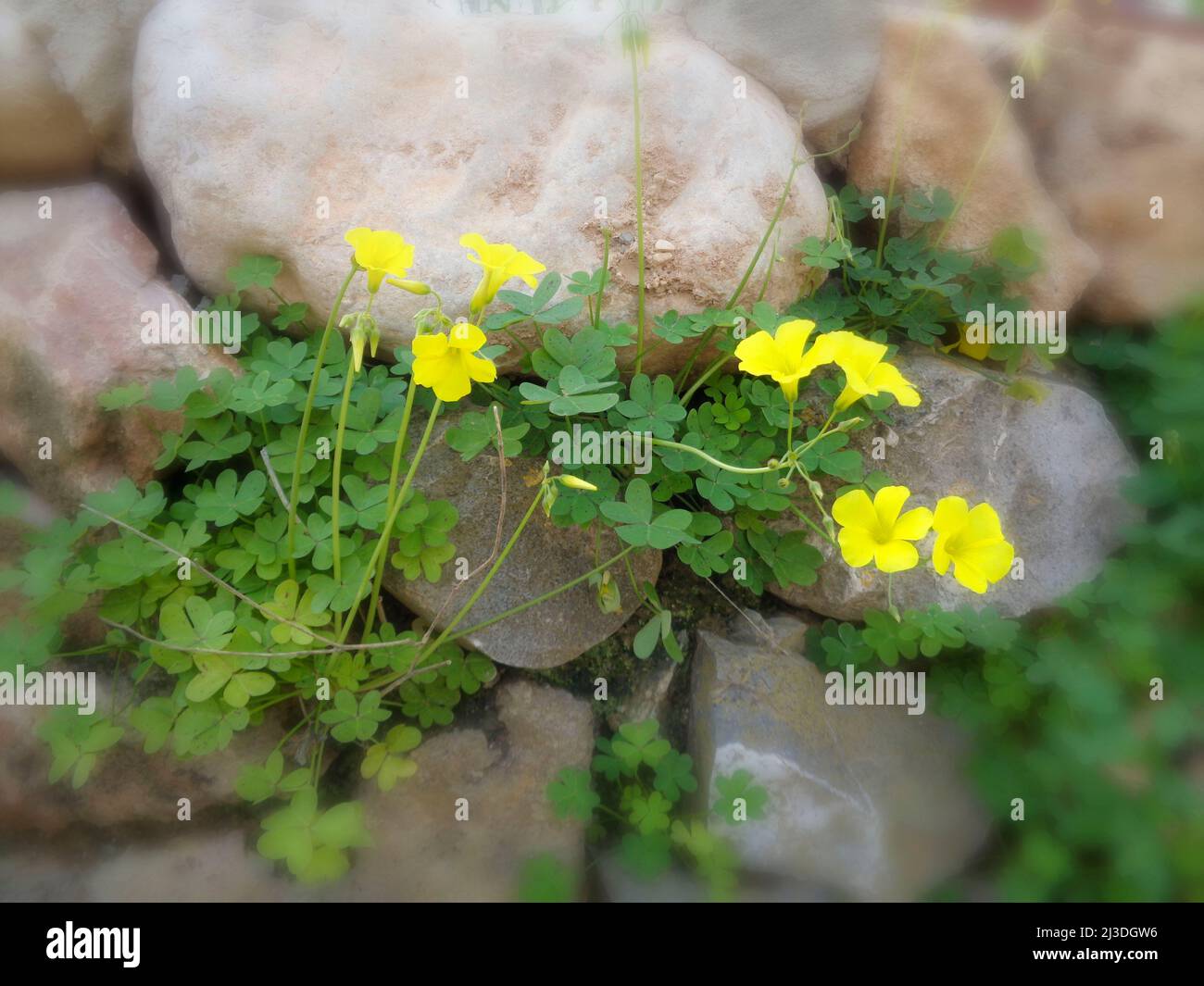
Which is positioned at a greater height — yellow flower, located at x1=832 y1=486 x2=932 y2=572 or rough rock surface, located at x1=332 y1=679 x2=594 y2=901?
yellow flower, located at x1=832 y1=486 x2=932 y2=572

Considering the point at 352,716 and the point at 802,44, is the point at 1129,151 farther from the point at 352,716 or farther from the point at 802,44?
the point at 352,716

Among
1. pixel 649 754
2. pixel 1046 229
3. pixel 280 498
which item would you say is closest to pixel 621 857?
pixel 649 754

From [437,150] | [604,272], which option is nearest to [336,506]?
[604,272]

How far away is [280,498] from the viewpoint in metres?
1.85

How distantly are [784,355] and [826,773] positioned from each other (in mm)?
1050

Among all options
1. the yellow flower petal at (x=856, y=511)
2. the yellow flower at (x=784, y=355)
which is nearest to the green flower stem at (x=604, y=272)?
the yellow flower at (x=784, y=355)

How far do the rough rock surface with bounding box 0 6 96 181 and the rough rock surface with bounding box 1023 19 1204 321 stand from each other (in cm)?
290

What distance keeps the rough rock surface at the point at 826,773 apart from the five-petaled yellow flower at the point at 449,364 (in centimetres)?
100

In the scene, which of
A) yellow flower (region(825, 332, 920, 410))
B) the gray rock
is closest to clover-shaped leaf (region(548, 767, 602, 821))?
the gray rock

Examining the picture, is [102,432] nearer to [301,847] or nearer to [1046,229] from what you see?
[301,847]

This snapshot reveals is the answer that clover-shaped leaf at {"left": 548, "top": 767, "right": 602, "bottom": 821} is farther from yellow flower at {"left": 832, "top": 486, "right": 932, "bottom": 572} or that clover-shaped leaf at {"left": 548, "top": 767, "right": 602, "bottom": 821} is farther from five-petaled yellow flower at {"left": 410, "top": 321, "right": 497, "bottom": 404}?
five-petaled yellow flower at {"left": 410, "top": 321, "right": 497, "bottom": 404}

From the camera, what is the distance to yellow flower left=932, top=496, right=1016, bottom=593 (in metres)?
1.61

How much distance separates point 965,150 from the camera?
2.43 m

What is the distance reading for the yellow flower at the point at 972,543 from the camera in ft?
5.28
